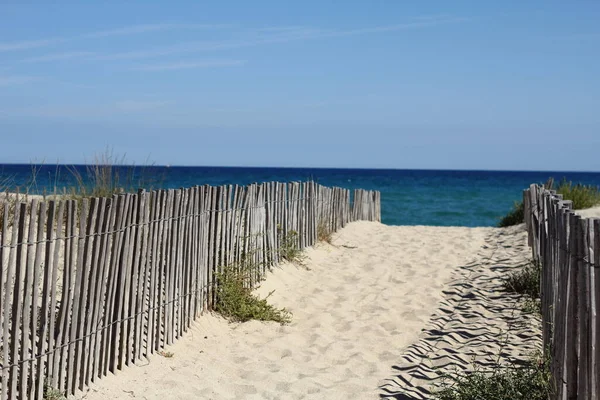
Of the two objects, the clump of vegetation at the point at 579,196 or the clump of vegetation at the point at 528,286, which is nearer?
the clump of vegetation at the point at 528,286

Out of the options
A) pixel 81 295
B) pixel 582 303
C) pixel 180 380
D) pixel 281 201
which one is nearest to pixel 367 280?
pixel 281 201

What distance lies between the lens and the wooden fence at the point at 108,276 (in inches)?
181

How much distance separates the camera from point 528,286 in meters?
8.80

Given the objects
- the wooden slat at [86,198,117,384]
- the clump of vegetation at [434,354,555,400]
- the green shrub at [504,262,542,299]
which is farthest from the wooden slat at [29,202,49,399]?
the green shrub at [504,262,542,299]

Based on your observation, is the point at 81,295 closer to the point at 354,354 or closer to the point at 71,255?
the point at 71,255

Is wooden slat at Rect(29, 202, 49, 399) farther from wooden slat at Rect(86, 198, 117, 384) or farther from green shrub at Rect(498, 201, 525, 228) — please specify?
green shrub at Rect(498, 201, 525, 228)

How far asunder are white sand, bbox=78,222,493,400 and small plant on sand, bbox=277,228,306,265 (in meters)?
0.18

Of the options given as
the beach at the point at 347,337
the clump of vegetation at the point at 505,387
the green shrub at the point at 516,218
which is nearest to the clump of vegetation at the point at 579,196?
the green shrub at the point at 516,218

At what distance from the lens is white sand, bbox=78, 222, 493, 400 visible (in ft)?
18.9

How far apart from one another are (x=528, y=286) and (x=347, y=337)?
2629 mm

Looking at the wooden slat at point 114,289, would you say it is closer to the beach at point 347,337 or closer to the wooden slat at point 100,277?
the wooden slat at point 100,277

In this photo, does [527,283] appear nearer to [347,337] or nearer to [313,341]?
[347,337]

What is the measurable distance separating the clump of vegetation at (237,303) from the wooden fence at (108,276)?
109 mm

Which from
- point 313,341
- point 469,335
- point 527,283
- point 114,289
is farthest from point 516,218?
point 114,289
